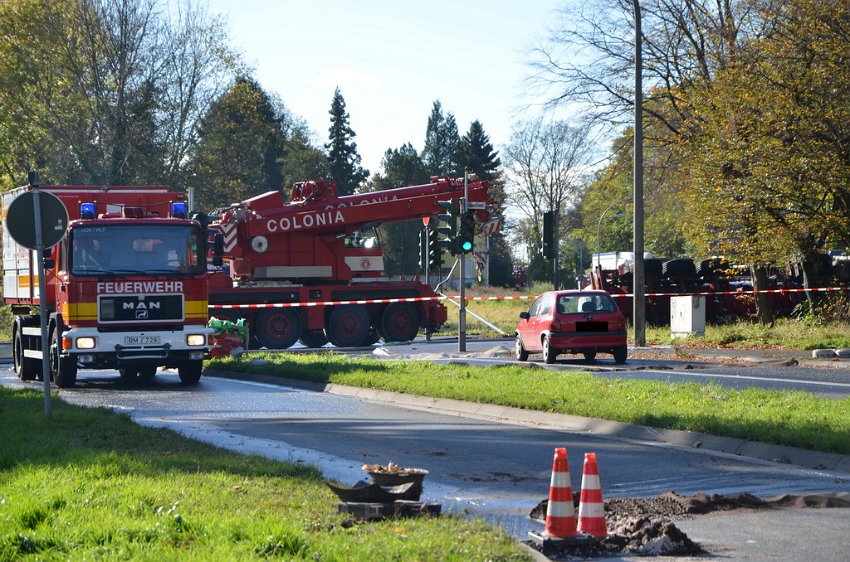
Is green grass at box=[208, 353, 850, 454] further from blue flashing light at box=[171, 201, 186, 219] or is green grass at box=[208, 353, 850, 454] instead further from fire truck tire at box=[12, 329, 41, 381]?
fire truck tire at box=[12, 329, 41, 381]

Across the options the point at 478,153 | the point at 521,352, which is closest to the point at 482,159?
the point at 478,153

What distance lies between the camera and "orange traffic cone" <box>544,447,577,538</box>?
22.7 ft

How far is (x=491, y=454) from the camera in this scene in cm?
1162

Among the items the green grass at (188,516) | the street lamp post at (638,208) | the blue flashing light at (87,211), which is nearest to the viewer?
the green grass at (188,516)

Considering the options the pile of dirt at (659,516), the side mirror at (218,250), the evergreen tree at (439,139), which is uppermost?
the evergreen tree at (439,139)

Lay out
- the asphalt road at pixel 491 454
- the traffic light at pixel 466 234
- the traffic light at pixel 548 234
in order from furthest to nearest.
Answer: the traffic light at pixel 548 234
the traffic light at pixel 466 234
the asphalt road at pixel 491 454

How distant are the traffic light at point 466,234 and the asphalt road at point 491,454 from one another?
8974 millimetres

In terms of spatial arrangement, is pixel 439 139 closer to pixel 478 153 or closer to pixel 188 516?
pixel 478 153

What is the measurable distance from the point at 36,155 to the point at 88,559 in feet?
155

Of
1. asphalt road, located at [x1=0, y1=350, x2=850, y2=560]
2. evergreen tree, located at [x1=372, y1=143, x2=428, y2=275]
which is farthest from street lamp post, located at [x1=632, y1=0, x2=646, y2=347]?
evergreen tree, located at [x1=372, y1=143, x2=428, y2=275]

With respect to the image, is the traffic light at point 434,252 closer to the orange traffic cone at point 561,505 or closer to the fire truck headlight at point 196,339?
the fire truck headlight at point 196,339

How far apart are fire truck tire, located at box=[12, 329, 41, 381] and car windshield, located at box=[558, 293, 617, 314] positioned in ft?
33.2

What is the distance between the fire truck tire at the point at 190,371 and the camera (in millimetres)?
20938

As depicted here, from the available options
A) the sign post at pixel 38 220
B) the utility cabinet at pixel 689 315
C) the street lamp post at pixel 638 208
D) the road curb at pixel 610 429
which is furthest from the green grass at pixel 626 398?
the utility cabinet at pixel 689 315
